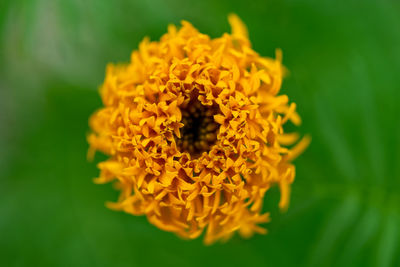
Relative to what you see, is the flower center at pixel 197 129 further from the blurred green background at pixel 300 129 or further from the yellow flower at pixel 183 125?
the blurred green background at pixel 300 129

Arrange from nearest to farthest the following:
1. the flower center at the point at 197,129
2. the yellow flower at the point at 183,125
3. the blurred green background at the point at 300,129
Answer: the yellow flower at the point at 183,125, the flower center at the point at 197,129, the blurred green background at the point at 300,129

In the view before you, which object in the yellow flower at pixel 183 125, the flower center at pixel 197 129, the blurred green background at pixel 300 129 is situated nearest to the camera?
the yellow flower at pixel 183 125

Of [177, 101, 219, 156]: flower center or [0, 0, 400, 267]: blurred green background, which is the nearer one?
[177, 101, 219, 156]: flower center

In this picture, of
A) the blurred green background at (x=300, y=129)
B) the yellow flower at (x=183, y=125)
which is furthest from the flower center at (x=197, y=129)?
the blurred green background at (x=300, y=129)

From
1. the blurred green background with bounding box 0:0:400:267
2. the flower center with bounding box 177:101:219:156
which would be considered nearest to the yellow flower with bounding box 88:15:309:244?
the flower center with bounding box 177:101:219:156

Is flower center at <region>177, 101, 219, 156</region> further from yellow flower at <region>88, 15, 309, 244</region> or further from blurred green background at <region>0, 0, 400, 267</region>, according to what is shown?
blurred green background at <region>0, 0, 400, 267</region>

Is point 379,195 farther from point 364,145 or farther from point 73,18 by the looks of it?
point 73,18
